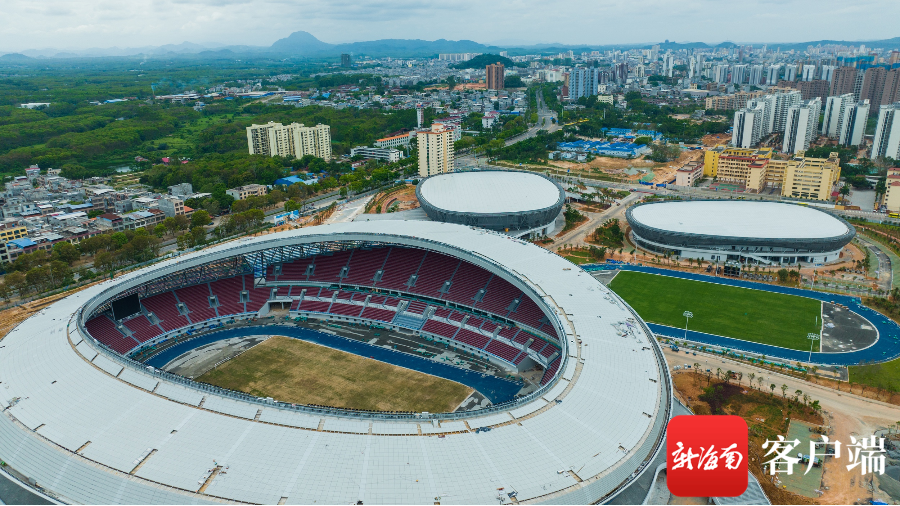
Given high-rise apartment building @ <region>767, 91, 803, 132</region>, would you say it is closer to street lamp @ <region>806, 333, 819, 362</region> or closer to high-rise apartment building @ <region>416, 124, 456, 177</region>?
high-rise apartment building @ <region>416, 124, 456, 177</region>

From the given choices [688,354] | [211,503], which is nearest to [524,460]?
[211,503]

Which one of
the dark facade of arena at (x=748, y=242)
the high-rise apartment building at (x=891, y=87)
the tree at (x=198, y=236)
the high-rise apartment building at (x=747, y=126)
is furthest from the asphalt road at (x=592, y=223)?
the high-rise apartment building at (x=891, y=87)

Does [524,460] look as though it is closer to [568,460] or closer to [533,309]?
[568,460]

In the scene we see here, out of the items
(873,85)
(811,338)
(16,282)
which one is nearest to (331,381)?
(16,282)

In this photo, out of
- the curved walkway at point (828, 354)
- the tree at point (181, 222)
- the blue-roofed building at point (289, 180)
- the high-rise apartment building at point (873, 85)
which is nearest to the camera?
the curved walkway at point (828, 354)

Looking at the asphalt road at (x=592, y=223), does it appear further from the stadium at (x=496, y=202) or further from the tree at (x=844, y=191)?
the tree at (x=844, y=191)

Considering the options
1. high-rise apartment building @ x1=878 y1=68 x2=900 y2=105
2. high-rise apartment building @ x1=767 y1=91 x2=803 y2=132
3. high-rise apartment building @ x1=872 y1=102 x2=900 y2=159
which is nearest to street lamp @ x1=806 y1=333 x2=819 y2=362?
high-rise apartment building @ x1=872 y1=102 x2=900 y2=159
